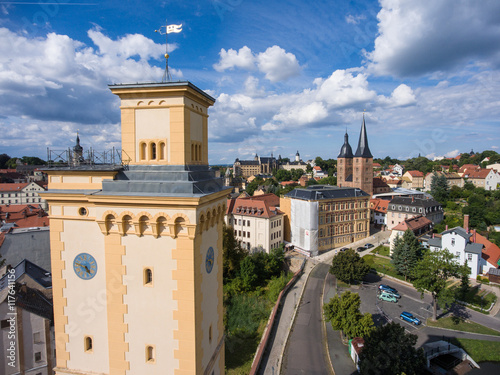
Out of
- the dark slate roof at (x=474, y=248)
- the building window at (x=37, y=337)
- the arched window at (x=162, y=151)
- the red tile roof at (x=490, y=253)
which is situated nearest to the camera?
the arched window at (x=162, y=151)

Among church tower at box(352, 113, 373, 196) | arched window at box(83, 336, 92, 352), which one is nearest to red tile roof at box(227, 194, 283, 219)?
church tower at box(352, 113, 373, 196)

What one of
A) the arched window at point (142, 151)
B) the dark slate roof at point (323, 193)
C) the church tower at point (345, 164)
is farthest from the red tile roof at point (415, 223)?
the arched window at point (142, 151)

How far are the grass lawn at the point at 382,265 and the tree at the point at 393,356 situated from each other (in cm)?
2609

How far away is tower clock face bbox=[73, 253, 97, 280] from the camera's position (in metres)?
9.56

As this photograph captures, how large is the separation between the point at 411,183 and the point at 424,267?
98204mm

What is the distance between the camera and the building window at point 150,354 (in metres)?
8.84

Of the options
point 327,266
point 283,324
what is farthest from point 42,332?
point 327,266

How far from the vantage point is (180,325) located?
337 inches

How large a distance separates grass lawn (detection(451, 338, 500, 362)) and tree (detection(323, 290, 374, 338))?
961 centimetres

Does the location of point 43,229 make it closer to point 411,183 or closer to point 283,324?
point 283,324

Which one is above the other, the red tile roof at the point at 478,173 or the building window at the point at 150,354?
the red tile roof at the point at 478,173

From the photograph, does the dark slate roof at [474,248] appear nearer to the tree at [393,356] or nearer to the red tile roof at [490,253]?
the red tile roof at [490,253]

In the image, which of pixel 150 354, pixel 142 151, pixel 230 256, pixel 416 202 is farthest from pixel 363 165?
pixel 150 354

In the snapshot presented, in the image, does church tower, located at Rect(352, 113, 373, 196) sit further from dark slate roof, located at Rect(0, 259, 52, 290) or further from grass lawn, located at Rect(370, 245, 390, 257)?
dark slate roof, located at Rect(0, 259, 52, 290)
